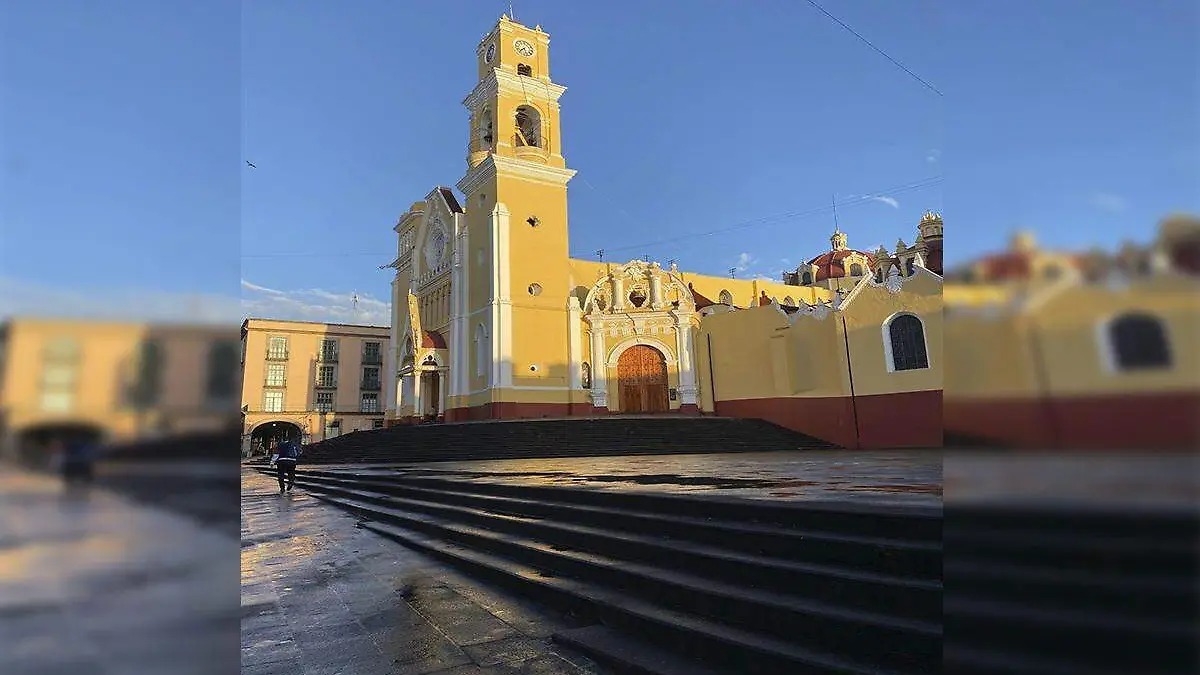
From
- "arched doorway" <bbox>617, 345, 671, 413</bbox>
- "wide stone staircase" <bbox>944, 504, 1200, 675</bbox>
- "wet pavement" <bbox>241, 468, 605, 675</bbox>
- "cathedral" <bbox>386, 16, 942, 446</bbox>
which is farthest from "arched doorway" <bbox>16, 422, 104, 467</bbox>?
"arched doorway" <bbox>617, 345, 671, 413</bbox>

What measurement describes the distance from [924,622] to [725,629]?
991 mm

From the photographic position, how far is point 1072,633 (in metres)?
0.70

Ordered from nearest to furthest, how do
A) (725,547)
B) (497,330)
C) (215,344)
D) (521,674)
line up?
(215,344) → (521,674) → (725,547) → (497,330)

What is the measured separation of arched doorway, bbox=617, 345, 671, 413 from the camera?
26.0m

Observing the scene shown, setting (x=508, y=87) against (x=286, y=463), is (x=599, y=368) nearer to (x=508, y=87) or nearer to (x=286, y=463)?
(x=508, y=87)

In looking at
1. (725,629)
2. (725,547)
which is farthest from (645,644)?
(725,547)

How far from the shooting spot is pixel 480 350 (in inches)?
1038

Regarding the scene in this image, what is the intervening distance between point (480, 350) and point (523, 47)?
1429cm

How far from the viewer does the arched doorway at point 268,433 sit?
137ft

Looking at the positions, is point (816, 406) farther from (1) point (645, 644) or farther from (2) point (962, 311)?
(2) point (962, 311)

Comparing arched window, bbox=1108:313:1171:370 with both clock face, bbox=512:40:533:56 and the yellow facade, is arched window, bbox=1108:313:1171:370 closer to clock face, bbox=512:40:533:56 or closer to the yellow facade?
the yellow facade

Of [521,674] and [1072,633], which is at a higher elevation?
[1072,633]

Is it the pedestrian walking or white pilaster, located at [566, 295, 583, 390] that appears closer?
the pedestrian walking

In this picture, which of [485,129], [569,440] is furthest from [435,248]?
[569,440]
